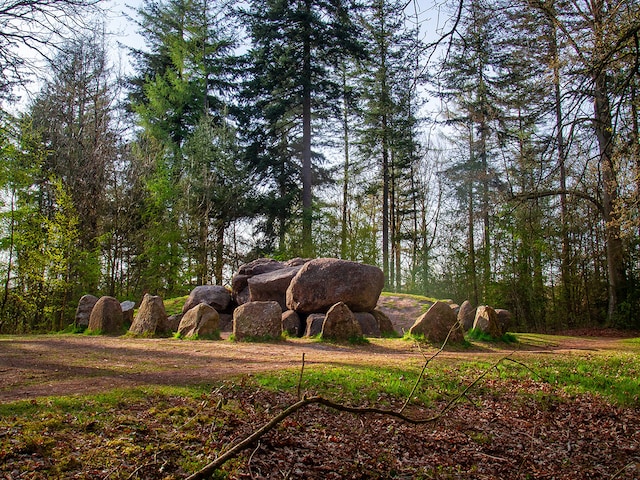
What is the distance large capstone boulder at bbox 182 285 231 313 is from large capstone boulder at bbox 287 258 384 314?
346 cm

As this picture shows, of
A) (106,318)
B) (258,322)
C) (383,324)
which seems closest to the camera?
(258,322)

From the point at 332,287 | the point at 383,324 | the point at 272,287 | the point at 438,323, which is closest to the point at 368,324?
the point at 383,324

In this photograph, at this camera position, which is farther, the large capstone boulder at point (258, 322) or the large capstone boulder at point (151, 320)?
the large capstone boulder at point (151, 320)

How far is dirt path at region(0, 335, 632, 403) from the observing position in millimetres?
4781

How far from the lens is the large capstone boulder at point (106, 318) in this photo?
10688mm

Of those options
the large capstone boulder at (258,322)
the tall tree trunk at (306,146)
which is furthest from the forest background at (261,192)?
the large capstone boulder at (258,322)

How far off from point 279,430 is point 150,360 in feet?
10.2

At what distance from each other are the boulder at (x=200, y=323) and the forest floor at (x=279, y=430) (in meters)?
2.99

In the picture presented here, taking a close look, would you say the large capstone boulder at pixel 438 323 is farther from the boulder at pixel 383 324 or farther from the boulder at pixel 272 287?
the boulder at pixel 272 287

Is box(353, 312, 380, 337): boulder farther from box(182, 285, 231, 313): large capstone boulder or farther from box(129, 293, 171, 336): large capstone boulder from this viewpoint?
box(182, 285, 231, 313): large capstone boulder

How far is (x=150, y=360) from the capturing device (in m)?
6.45

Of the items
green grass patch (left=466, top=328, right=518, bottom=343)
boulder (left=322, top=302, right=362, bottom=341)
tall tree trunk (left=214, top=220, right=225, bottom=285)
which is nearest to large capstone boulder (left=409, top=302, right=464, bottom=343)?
green grass patch (left=466, top=328, right=518, bottom=343)

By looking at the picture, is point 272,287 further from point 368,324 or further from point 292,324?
point 368,324

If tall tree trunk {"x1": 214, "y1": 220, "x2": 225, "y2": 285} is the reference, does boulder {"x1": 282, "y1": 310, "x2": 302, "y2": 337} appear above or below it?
below
